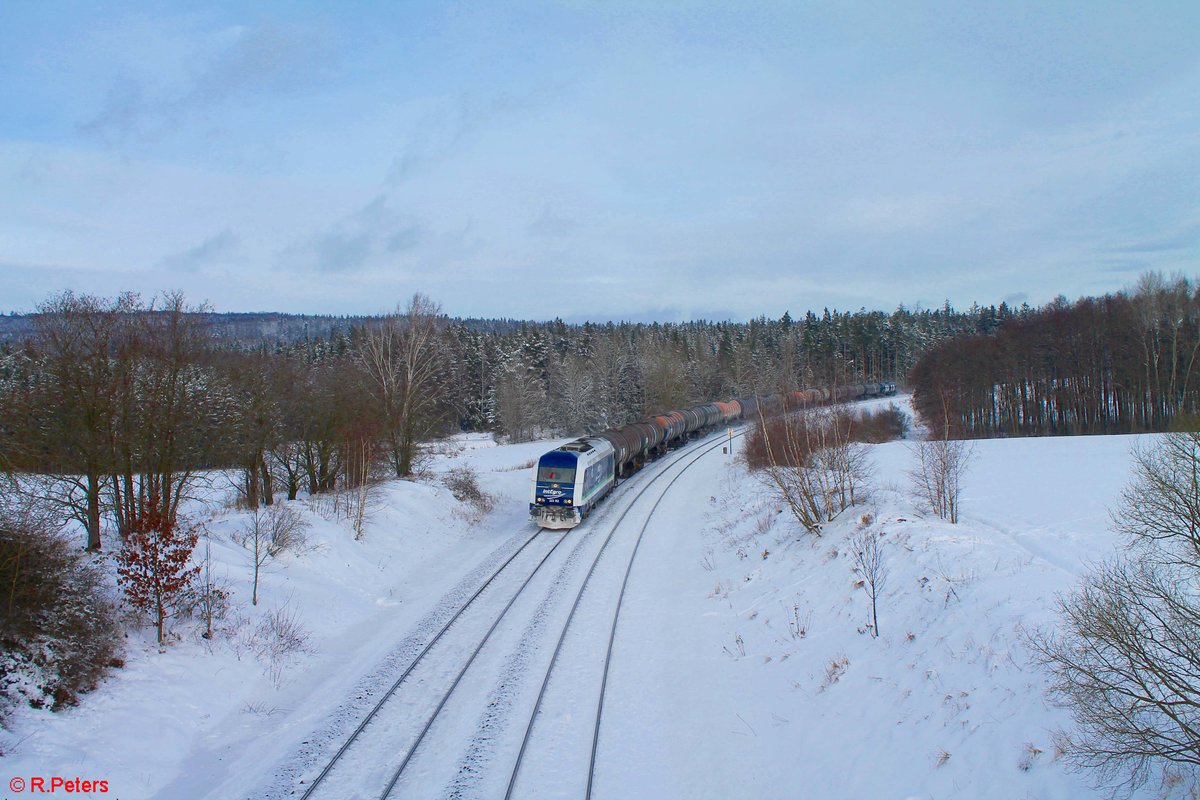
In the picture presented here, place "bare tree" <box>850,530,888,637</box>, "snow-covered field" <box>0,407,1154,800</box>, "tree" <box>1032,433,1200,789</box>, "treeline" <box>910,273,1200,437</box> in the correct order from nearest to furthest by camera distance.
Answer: "tree" <box>1032,433,1200,789</box> < "snow-covered field" <box>0,407,1154,800</box> < "bare tree" <box>850,530,888,637</box> < "treeline" <box>910,273,1200,437</box>

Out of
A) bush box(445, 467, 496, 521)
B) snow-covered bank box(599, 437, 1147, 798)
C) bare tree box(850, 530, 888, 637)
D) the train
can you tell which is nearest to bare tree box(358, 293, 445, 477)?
bush box(445, 467, 496, 521)

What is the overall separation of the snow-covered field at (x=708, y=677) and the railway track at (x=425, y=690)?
1.20ft

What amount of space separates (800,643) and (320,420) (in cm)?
1781

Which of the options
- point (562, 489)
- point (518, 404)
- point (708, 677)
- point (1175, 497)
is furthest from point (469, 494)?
point (518, 404)

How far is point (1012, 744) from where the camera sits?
665cm

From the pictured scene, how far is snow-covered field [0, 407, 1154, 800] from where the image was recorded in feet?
24.2

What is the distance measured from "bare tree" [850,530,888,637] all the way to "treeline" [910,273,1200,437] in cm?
3245

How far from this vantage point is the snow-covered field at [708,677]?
7387 mm

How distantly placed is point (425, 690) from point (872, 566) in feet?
28.1

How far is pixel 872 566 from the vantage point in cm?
1209

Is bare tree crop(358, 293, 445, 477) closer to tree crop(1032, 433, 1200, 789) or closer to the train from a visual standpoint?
the train

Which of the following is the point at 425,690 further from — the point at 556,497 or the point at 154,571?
the point at 556,497

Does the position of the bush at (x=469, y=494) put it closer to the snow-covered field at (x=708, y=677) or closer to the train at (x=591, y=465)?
the train at (x=591, y=465)

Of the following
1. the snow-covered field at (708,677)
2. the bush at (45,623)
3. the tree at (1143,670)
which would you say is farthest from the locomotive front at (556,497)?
the tree at (1143,670)
